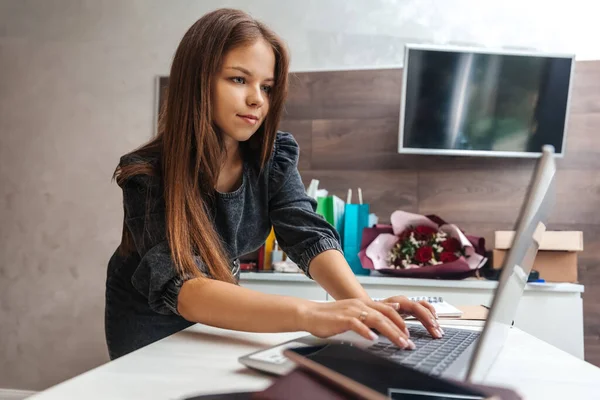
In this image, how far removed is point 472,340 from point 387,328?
162 millimetres

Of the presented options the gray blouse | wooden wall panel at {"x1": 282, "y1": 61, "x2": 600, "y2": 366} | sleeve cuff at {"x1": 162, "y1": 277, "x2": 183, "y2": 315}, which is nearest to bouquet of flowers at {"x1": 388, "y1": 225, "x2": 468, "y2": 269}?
wooden wall panel at {"x1": 282, "y1": 61, "x2": 600, "y2": 366}

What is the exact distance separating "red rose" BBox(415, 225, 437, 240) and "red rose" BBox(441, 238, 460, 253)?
0.06m

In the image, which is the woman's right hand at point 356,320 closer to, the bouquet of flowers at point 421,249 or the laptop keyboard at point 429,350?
the laptop keyboard at point 429,350

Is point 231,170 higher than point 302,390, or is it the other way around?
point 231,170

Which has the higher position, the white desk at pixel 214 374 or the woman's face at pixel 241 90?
the woman's face at pixel 241 90

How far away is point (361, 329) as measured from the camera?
2.17 feet

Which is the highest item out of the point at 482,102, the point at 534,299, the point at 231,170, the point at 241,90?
the point at 482,102

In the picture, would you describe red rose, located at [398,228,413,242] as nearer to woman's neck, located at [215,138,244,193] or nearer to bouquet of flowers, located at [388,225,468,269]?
bouquet of flowers, located at [388,225,468,269]

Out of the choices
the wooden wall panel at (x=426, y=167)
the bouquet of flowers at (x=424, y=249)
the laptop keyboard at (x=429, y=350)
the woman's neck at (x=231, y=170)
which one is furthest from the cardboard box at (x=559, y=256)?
the laptop keyboard at (x=429, y=350)

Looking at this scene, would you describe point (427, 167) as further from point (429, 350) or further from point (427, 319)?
point (429, 350)

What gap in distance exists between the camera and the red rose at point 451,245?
2.07 m

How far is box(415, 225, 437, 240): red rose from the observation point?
82.7 inches

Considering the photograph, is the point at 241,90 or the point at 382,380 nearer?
the point at 382,380

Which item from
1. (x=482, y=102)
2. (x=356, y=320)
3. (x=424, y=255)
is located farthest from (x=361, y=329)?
(x=482, y=102)
